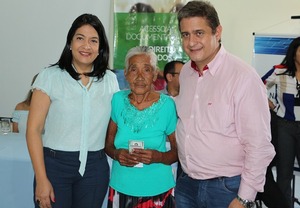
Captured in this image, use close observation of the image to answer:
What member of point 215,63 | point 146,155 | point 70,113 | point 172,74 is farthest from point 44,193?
point 172,74

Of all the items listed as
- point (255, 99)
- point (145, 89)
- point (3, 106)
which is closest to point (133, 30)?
point (3, 106)

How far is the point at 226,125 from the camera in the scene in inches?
56.4

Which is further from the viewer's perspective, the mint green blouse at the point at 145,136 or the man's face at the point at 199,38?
the mint green blouse at the point at 145,136

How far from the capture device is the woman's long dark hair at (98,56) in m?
1.67

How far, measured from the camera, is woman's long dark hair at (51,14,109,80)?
1.67 m

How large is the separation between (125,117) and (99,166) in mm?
265

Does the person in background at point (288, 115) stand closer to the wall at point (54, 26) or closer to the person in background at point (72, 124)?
the wall at point (54, 26)

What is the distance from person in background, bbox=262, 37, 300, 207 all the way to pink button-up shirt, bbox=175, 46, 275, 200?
1720 mm

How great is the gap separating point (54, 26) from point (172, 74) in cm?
185

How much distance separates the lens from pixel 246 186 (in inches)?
55.4

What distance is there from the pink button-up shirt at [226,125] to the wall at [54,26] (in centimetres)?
351

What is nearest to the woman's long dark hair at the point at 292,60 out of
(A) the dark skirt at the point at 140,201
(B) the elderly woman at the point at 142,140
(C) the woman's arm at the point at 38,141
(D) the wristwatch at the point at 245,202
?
(B) the elderly woman at the point at 142,140

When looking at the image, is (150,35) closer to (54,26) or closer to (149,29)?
(149,29)

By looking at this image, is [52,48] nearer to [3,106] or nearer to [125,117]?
[3,106]
